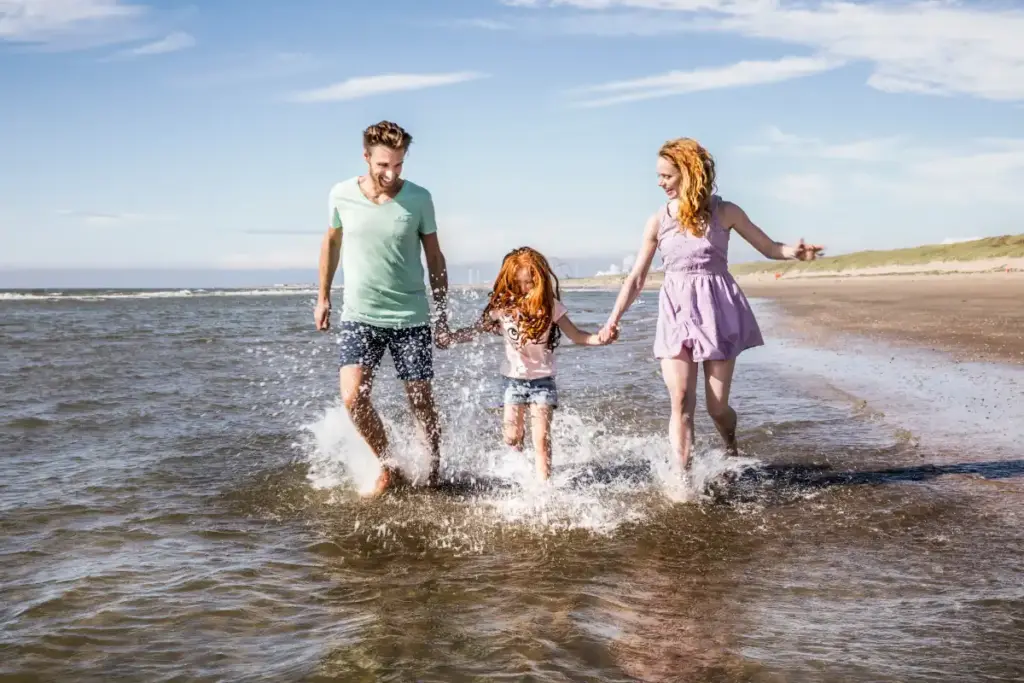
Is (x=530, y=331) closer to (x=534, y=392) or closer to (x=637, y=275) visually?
(x=534, y=392)

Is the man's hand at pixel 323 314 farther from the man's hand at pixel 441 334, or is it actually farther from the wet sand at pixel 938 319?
the wet sand at pixel 938 319

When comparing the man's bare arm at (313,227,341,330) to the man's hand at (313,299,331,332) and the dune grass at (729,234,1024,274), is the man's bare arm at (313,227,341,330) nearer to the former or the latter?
the man's hand at (313,299,331,332)

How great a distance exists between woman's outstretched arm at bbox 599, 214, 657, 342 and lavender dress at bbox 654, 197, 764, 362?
0.06 metres

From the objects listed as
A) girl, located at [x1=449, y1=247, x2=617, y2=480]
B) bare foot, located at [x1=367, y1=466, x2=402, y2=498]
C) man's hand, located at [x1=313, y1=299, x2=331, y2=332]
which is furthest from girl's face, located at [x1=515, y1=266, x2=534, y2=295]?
bare foot, located at [x1=367, y1=466, x2=402, y2=498]

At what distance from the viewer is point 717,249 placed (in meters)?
5.32

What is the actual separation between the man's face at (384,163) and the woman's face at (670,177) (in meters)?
1.52

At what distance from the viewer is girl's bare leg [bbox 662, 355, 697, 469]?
5.36 m

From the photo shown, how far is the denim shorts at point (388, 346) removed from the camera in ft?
17.5

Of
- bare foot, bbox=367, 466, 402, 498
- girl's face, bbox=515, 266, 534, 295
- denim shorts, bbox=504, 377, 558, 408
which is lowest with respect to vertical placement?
bare foot, bbox=367, 466, 402, 498

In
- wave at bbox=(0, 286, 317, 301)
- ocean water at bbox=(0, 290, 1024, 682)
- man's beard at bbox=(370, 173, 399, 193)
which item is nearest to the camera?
ocean water at bbox=(0, 290, 1024, 682)

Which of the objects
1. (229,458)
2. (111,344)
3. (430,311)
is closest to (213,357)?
(111,344)

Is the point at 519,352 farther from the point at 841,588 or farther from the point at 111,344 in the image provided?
the point at 111,344

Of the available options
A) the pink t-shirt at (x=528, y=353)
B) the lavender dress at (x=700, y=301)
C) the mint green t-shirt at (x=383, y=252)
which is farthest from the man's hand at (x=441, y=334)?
the lavender dress at (x=700, y=301)

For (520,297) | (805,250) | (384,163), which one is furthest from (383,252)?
(805,250)
